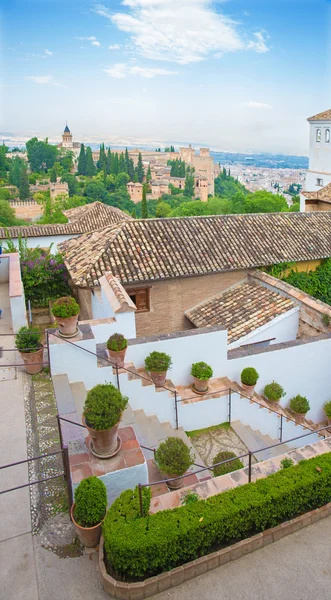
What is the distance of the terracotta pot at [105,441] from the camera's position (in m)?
5.02

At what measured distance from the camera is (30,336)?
26.1ft

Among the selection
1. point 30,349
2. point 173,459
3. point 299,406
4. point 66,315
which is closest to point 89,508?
point 173,459

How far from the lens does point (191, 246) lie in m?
12.9

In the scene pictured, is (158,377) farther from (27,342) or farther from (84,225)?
(84,225)

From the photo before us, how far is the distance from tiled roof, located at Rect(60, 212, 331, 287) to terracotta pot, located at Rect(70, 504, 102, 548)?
6990mm

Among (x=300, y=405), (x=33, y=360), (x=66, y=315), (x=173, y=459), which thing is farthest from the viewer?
(x=300, y=405)

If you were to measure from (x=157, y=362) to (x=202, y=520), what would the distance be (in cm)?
401

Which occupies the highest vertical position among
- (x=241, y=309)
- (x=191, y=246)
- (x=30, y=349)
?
(x=191, y=246)

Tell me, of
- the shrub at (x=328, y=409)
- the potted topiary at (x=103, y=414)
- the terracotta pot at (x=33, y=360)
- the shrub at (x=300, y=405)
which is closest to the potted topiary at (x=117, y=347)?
the terracotta pot at (x=33, y=360)

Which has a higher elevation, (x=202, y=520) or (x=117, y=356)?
(x=117, y=356)

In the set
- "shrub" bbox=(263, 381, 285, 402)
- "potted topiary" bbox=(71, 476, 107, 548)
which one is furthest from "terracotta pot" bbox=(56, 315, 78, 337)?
"shrub" bbox=(263, 381, 285, 402)

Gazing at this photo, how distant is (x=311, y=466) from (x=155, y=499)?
83.3 inches

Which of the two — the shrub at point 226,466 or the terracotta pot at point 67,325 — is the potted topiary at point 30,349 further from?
the shrub at point 226,466

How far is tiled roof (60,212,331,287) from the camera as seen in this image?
461 inches
